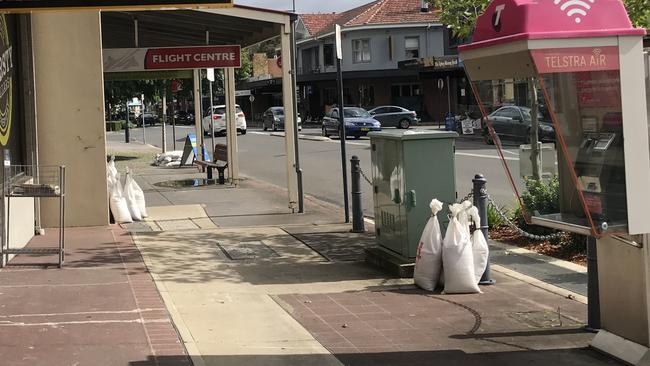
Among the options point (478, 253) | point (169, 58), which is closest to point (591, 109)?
point (478, 253)

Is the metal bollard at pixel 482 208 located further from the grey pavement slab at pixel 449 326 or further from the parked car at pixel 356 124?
the parked car at pixel 356 124

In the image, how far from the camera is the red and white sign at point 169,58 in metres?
14.1

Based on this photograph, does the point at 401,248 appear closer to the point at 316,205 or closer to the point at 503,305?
the point at 503,305

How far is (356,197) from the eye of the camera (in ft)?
38.0

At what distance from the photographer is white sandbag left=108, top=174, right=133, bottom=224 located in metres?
12.5

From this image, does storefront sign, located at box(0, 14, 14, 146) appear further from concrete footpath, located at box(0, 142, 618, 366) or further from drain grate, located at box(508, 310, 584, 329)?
drain grate, located at box(508, 310, 584, 329)

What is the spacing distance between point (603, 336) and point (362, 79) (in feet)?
176

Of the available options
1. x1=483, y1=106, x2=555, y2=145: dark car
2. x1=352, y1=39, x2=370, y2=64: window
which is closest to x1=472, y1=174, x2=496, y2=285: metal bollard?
x1=483, y1=106, x2=555, y2=145: dark car

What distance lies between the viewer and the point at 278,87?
70688 mm

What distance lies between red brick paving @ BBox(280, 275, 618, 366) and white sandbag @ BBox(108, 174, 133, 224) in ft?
17.5

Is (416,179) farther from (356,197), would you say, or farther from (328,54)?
(328,54)

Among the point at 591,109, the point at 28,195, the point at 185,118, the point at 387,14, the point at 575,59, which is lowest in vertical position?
the point at 28,195

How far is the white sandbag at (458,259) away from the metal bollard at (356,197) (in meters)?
3.73

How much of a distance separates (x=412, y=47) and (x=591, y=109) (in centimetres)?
5360
